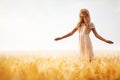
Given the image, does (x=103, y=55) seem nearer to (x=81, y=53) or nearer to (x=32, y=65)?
(x=81, y=53)

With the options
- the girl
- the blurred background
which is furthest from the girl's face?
the blurred background

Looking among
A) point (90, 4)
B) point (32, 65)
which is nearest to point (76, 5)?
point (90, 4)

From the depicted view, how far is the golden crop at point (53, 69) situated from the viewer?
5.87 ft

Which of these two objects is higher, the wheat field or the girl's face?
the girl's face

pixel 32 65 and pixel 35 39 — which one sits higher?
pixel 35 39

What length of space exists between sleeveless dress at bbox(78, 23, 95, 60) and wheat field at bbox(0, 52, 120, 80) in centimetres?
8

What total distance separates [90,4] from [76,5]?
0.10 m

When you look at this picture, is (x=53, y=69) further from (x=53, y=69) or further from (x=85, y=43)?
(x=85, y=43)

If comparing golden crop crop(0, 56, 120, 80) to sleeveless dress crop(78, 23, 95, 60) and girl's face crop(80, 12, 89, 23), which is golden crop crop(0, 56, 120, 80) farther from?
girl's face crop(80, 12, 89, 23)

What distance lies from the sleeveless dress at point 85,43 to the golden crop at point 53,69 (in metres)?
0.09

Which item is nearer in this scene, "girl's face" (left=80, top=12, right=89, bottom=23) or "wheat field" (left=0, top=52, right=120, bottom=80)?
"wheat field" (left=0, top=52, right=120, bottom=80)

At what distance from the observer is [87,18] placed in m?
2.03

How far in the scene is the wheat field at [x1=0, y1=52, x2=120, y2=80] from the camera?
1.79 meters

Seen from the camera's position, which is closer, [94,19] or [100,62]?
[100,62]
